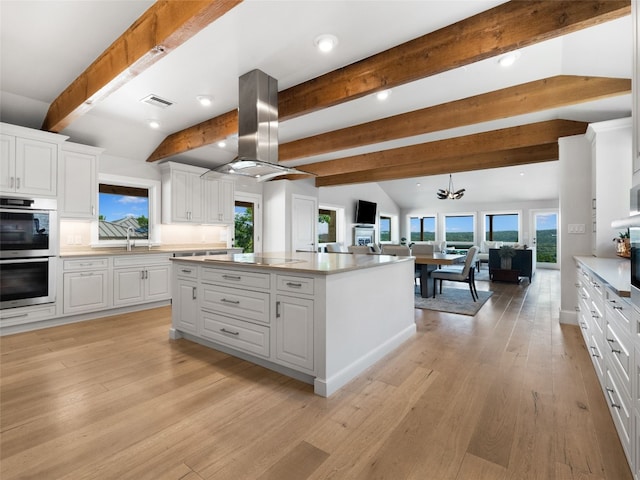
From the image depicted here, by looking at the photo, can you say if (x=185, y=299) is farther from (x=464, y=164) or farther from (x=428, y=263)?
(x=464, y=164)

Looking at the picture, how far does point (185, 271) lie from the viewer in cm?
325

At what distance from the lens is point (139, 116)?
4.07 meters

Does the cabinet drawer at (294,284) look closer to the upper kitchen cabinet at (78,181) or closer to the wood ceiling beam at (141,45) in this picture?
the wood ceiling beam at (141,45)

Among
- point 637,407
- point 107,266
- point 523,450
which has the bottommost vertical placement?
point 523,450

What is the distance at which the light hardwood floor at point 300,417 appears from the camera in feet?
4.90

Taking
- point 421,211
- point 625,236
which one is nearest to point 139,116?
point 625,236

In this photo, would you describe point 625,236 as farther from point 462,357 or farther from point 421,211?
point 421,211

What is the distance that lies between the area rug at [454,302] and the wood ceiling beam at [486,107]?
251cm

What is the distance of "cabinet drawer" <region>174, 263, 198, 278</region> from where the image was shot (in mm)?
3145

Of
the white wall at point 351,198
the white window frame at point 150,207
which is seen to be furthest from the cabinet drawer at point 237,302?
the white wall at point 351,198

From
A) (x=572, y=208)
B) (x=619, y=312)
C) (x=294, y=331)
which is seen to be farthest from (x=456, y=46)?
(x=572, y=208)

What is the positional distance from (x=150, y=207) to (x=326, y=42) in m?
4.25

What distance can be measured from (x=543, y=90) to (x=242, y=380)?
4003 millimetres

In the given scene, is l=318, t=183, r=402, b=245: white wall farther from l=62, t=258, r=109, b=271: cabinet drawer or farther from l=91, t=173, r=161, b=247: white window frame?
l=62, t=258, r=109, b=271: cabinet drawer
